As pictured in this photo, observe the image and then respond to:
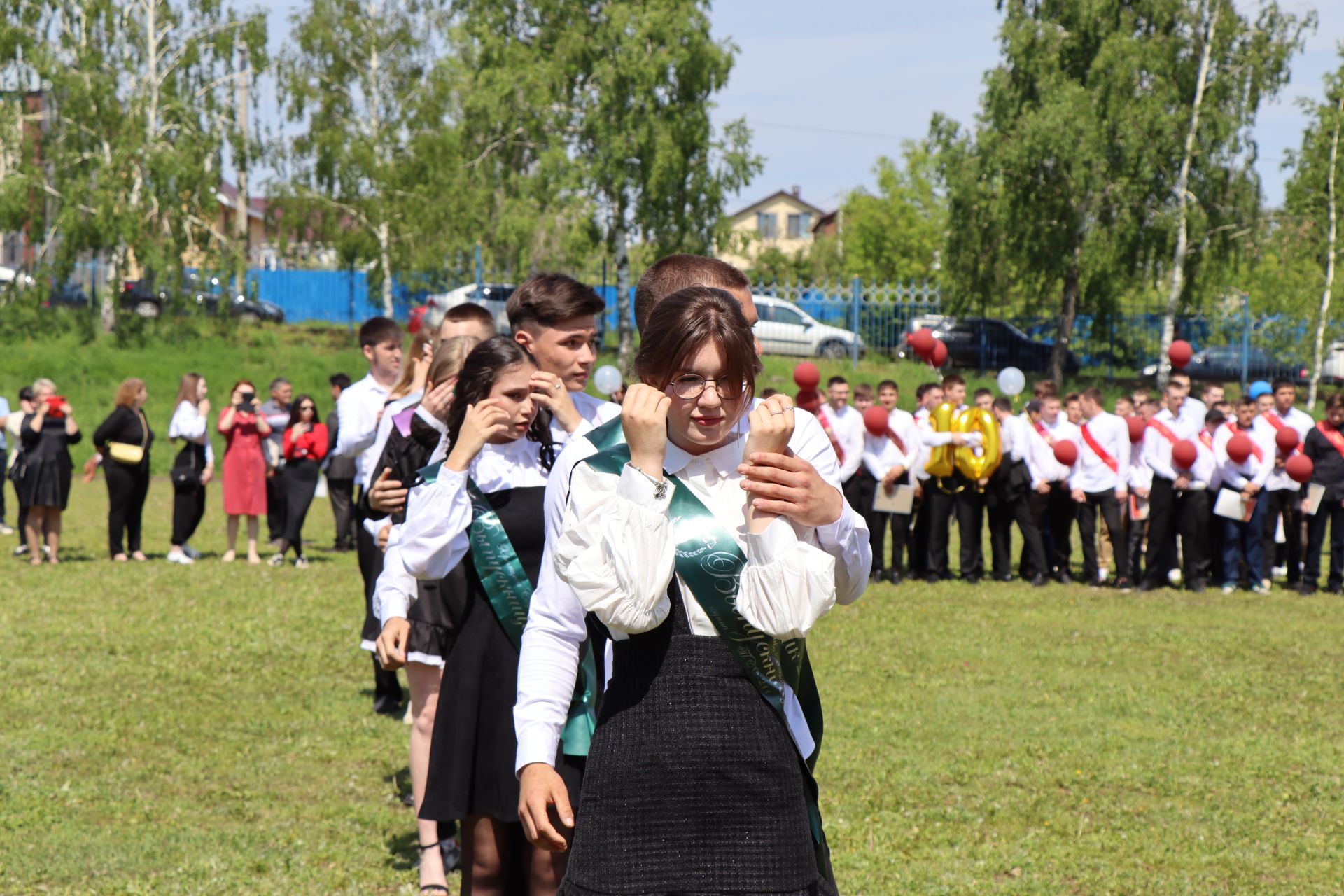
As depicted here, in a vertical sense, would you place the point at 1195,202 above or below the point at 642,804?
above

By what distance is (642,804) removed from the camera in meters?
2.71

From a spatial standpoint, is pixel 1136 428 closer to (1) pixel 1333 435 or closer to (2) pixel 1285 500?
(2) pixel 1285 500

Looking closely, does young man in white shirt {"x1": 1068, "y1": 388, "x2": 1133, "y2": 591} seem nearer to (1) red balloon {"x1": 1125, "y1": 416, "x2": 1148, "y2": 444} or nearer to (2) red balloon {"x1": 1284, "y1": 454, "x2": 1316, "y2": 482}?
(1) red balloon {"x1": 1125, "y1": 416, "x2": 1148, "y2": 444}

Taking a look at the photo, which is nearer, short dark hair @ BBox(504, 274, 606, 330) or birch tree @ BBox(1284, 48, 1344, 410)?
short dark hair @ BBox(504, 274, 606, 330)

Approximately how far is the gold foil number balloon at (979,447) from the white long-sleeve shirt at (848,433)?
930mm

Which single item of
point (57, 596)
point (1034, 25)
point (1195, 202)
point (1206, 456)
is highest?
point (1034, 25)

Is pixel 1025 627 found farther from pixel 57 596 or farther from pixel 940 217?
pixel 940 217

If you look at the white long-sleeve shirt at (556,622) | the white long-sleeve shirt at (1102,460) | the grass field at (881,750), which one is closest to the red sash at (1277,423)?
the white long-sleeve shirt at (1102,460)

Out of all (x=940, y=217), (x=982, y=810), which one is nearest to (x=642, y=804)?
(x=982, y=810)

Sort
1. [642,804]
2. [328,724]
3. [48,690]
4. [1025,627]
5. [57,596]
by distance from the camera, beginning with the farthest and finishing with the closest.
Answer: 1. [57,596]
2. [1025,627]
3. [48,690]
4. [328,724]
5. [642,804]

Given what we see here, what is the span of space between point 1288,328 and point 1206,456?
16586 mm

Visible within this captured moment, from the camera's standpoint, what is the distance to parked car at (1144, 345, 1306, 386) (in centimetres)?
2909

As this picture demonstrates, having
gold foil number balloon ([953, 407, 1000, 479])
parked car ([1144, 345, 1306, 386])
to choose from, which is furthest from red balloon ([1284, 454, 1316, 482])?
parked car ([1144, 345, 1306, 386])

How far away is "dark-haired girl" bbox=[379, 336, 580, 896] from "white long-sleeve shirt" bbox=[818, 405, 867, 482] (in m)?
10.3
